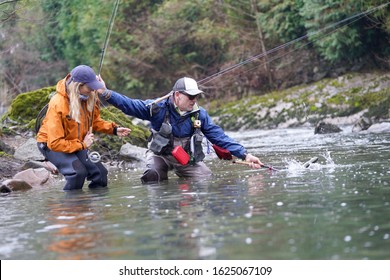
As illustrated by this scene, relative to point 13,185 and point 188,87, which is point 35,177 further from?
point 188,87

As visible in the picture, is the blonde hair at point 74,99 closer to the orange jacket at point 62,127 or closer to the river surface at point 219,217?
the orange jacket at point 62,127

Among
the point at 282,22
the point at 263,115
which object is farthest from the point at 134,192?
the point at 282,22

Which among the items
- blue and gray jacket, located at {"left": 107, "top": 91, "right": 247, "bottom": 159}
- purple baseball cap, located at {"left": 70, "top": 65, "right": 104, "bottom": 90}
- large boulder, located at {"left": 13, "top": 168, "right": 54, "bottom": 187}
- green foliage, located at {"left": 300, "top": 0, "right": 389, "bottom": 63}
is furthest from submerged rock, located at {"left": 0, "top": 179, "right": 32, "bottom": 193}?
green foliage, located at {"left": 300, "top": 0, "right": 389, "bottom": 63}

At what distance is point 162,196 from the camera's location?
354 inches

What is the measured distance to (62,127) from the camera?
9.97 m

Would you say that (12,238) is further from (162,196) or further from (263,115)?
(263,115)

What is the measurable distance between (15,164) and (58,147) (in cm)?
342

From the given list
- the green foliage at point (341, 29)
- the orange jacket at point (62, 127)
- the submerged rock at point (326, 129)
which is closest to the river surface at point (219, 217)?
the orange jacket at point (62, 127)

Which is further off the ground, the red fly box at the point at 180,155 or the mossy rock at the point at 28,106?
the mossy rock at the point at 28,106

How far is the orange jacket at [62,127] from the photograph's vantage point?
991cm

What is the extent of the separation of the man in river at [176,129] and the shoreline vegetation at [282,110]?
433 centimetres

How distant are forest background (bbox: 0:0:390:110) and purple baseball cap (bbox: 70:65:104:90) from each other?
8984 millimetres

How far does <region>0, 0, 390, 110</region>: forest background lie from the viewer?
26.2 metres

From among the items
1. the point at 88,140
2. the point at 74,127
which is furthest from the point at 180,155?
the point at 74,127
